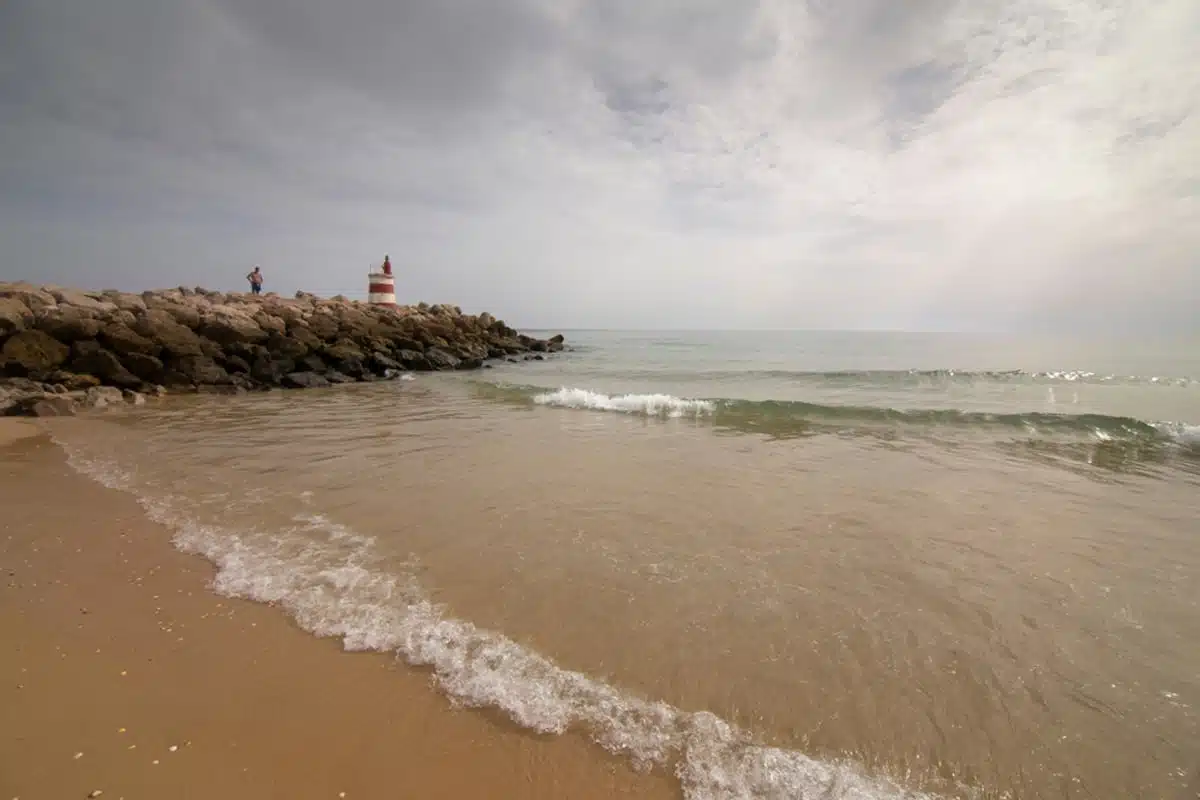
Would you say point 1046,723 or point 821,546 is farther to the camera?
point 821,546

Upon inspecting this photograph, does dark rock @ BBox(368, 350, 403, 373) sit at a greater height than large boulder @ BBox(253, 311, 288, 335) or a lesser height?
lesser

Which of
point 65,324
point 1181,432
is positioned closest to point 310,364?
point 65,324

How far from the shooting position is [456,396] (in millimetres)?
16516

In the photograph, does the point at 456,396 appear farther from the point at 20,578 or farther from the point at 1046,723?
the point at 1046,723

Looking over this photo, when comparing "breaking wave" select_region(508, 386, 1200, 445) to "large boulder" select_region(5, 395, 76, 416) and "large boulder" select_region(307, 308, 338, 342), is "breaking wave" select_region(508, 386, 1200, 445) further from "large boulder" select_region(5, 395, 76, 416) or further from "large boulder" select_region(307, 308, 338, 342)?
"large boulder" select_region(307, 308, 338, 342)

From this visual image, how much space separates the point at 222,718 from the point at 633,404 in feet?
41.4

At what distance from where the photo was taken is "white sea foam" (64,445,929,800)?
238 cm

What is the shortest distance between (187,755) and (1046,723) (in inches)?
167

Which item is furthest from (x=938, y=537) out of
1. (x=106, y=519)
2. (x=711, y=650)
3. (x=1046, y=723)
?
(x=106, y=519)

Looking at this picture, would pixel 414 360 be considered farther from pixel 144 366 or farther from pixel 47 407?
pixel 47 407

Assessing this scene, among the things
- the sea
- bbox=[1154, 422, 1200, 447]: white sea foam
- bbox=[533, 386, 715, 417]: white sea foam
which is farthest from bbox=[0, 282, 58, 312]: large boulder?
bbox=[1154, 422, 1200, 447]: white sea foam

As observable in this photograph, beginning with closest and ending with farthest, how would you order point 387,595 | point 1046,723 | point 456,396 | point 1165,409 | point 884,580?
point 1046,723 < point 387,595 < point 884,580 < point 1165,409 < point 456,396

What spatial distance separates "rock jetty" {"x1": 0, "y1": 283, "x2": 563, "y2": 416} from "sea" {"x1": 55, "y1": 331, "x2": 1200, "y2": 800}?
569cm

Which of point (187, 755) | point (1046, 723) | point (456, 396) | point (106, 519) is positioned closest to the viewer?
point (187, 755)
